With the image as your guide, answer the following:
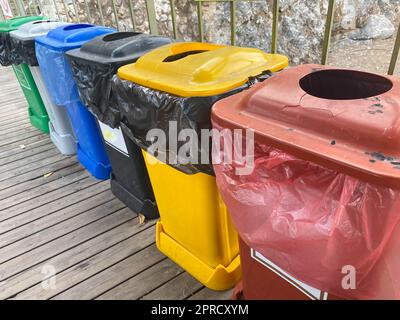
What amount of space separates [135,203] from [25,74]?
1.79 m

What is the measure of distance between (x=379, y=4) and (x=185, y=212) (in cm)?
1979

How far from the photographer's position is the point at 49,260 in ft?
5.95

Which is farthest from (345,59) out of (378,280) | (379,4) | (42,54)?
(378,280)

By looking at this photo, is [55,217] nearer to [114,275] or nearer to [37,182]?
[37,182]

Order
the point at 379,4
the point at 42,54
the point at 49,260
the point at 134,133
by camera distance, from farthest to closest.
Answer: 1. the point at 379,4
2. the point at 42,54
3. the point at 49,260
4. the point at 134,133

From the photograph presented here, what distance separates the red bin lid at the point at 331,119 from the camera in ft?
2.37

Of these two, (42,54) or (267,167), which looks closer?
(267,167)

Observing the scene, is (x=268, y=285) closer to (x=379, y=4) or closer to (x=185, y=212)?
(x=185, y=212)

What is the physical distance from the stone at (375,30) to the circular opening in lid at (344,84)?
16.8 metres

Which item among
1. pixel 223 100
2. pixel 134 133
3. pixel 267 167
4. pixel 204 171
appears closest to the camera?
pixel 267 167

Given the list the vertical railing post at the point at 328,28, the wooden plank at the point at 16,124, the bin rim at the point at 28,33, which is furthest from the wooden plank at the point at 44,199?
the vertical railing post at the point at 328,28

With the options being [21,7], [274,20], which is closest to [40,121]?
[274,20]

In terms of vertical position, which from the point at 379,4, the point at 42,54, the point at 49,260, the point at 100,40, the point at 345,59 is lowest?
the point at 345,59

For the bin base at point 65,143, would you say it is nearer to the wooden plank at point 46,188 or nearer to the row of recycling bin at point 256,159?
the wooden plank at point 46,188
